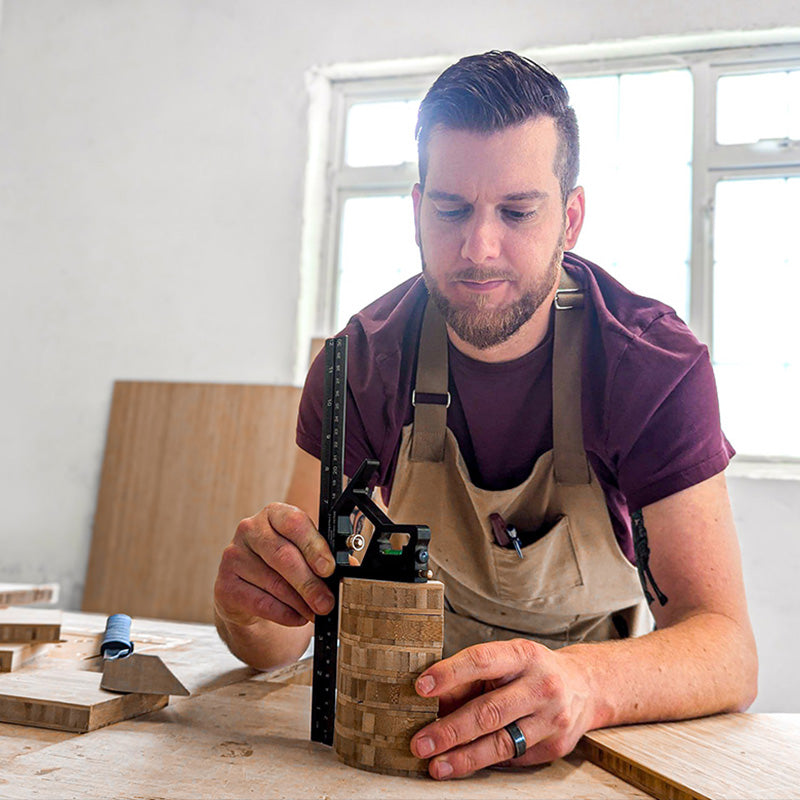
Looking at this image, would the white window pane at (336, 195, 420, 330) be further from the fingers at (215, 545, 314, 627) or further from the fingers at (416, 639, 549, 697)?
the fingers at (416, 639, 549, 697)

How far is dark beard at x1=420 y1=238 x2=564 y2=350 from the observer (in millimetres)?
1498

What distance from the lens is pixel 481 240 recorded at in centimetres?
143

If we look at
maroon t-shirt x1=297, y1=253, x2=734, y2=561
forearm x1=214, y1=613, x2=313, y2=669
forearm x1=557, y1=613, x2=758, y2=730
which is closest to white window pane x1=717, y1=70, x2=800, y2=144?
maroon t-shirt x1=297, y1=253, x2=734, y2=561

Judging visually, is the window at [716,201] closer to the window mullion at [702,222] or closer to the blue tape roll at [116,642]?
the window mullion at [702,222]

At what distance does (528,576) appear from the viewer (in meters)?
1.54

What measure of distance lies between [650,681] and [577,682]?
15 cm

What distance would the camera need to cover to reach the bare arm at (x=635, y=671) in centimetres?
90

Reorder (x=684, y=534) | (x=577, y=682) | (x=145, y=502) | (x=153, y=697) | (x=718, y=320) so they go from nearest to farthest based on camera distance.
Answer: (x=577, y=682) < (x=153, y=697) < (x=684, y=534) < (x=718, y=320) < (x=145, y=502)

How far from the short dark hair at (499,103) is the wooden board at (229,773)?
1.01 m

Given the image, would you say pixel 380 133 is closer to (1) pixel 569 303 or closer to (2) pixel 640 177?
(2) pixel 640 177

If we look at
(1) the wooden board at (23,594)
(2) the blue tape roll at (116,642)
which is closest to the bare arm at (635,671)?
(2) the blue tape roll at (116,642)

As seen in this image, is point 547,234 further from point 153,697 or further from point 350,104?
point 350,104

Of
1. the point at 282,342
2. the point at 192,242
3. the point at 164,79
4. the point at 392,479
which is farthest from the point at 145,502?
the point at 392,479

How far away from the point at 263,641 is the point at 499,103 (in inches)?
39.4
